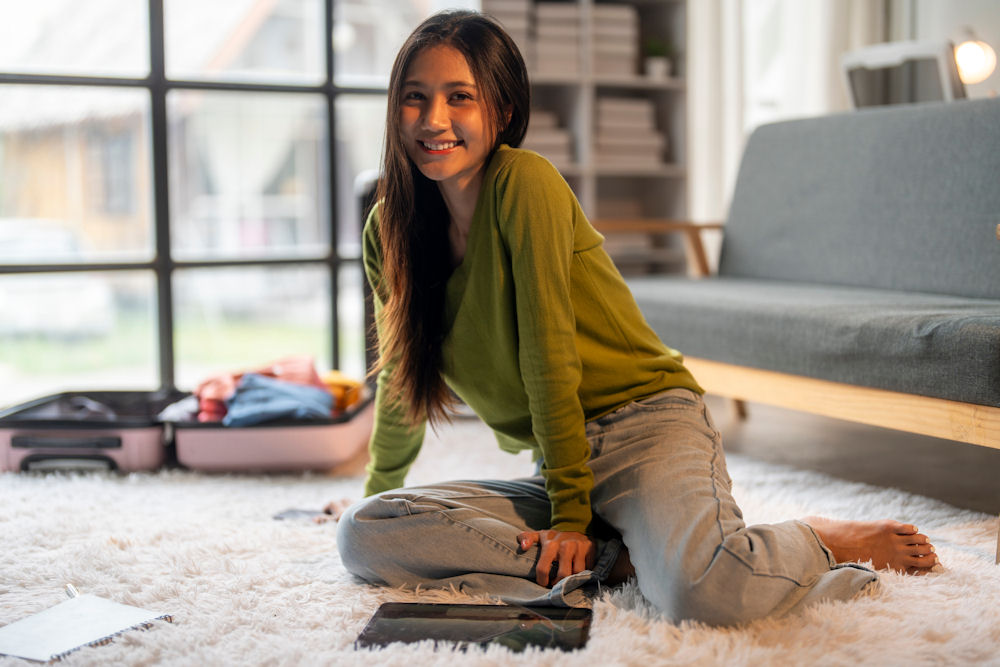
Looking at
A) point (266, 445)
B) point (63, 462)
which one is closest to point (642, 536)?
point (266, 445)

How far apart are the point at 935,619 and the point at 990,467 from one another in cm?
122

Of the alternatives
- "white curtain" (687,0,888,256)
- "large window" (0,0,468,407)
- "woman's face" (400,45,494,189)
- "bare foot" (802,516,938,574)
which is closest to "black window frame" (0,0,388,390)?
"large window" (0,0,468,407)

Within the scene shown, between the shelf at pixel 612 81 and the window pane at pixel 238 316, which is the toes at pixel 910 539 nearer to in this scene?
the shelf at pixel 612 81

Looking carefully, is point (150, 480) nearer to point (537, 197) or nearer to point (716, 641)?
point (537, 197)

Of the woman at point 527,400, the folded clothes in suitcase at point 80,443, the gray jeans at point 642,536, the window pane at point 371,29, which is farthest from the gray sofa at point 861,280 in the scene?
the window pane at point 371,29

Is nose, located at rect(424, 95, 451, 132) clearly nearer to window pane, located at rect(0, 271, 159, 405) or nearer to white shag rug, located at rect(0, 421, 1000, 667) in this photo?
white shag rug, located at rect(0, 421, 1000, 667)

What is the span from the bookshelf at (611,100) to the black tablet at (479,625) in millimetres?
2340

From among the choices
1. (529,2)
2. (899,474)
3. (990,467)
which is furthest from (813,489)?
(529,2)

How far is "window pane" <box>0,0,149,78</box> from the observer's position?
130 inches

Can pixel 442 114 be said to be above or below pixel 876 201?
above

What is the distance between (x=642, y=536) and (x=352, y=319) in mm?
4037

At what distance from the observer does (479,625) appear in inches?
54.9

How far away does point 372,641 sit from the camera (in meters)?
1.35

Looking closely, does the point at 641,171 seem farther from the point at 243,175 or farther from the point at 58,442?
the point at 58,442
